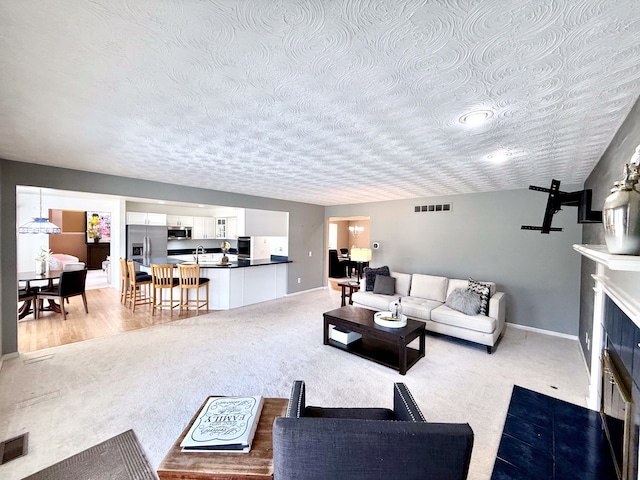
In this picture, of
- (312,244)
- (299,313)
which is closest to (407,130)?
(299,313)

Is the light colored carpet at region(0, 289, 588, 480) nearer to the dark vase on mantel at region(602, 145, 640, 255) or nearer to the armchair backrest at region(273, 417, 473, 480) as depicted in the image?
the armchair backrest at region(273, 417, 473, 480)

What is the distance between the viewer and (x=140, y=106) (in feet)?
5.85

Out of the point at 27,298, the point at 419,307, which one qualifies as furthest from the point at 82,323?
the point at 419,307

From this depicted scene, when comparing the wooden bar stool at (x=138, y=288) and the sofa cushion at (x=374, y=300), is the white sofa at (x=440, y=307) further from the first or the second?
the wooden bar stool at (x=138, y=288)

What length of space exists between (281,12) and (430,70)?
78 cm

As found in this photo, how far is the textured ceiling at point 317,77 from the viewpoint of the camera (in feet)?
3.29

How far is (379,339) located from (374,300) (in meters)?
1.62

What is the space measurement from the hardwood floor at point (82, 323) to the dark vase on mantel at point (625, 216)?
541cm

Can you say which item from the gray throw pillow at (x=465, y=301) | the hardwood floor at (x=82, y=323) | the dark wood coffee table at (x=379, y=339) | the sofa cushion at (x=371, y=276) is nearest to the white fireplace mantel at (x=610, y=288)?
the gray throw pillow at (x=465, y=301)

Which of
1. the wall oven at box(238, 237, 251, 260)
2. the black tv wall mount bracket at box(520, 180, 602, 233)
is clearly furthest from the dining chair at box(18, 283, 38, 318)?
the black tv wall mount bracket at box(520, 180, 602, 233)

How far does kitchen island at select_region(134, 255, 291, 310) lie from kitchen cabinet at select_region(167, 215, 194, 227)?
2.16 m

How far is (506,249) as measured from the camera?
4.73 metres

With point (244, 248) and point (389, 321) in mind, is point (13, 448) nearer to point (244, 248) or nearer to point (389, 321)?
point (389, 321)

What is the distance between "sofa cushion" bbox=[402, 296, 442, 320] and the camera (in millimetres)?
4199
